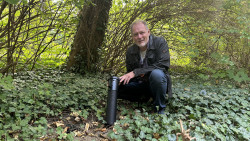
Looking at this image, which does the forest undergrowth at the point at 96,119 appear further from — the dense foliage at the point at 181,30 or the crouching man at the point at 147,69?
the dense foliage at the point at 181,30

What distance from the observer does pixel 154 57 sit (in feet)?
10.2

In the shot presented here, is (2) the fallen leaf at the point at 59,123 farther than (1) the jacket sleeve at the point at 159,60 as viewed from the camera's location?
No

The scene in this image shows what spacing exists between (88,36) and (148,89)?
107 inches

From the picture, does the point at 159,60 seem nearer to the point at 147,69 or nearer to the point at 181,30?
the point at 147,69

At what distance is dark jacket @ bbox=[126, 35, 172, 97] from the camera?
9.72ft

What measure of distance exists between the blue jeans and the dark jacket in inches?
5.5

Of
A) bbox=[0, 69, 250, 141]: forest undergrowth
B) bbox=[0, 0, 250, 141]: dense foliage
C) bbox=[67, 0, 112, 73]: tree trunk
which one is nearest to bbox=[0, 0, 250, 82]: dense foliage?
bbox=[0, 0, 250, 141]: dense foliage

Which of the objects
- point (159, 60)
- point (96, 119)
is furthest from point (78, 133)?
point (159, 60)

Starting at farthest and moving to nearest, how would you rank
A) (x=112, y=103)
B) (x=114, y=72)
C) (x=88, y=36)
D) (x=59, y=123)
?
1. (x=114, y=72)
2. (x=88, y=36)
3. (x=112, y=103)
4. (x=59, y=123)

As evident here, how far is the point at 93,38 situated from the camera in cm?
511

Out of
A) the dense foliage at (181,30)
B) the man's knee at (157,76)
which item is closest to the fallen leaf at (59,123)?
the man's knee at (157,76)

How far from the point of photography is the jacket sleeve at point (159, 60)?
2955mm

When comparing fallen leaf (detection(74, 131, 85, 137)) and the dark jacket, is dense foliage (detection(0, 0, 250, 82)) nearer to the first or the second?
the dark jacket

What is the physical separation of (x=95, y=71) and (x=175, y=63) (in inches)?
179
